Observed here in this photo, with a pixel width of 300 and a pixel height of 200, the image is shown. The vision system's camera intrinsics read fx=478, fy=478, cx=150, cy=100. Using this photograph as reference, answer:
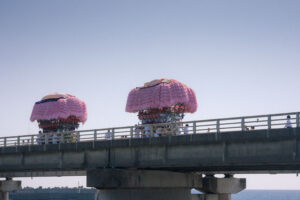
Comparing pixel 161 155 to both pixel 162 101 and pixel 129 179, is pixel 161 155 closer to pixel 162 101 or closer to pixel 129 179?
pixel 129 179

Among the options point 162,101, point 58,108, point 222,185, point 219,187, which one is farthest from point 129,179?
point 58,108

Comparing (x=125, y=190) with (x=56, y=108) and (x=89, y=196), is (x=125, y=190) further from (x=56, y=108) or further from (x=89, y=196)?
(x=89, y=196)

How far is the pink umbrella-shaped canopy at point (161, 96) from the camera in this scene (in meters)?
47.5

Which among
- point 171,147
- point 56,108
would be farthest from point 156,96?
point 171,147

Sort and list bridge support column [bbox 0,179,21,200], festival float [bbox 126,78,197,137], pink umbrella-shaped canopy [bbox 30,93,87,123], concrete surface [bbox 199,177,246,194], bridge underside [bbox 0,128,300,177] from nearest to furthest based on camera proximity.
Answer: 1. bridge underside [bbox 0,128,300,177]
2. concrete surface [bbox 199,177,246,194]
3. festival float [bbox 126,78,197,137]
4. pink umbrella-shaped canopy [bbox 30,93,87,123]
5. bridge support column [bbox 0,179,21,200]

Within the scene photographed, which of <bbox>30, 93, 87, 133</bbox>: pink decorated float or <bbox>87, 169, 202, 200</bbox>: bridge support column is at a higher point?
<bbox>30, 93, 87, 133</bbox>: pink decorated float

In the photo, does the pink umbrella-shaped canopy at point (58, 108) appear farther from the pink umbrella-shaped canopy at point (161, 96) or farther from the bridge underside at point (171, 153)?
the bridge underside at point (171, 153)

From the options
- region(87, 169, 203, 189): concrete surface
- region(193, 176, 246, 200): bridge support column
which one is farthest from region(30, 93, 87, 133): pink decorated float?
region(87, 169, 203, 189): concrete surface

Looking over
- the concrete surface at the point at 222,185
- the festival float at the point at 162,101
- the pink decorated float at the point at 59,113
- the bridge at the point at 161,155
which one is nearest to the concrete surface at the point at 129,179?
the bridge at the point at 161,155

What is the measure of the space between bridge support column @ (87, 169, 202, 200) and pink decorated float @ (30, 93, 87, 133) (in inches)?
928

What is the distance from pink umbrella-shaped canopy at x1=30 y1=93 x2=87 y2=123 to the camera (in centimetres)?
5544

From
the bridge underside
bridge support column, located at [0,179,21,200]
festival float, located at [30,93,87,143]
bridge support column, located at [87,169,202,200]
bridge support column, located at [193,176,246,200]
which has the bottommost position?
bridge support column, located at [0,179,21,200]

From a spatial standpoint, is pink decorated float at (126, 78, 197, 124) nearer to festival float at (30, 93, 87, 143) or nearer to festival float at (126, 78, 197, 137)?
festival float at (126, 78, 197, 137)

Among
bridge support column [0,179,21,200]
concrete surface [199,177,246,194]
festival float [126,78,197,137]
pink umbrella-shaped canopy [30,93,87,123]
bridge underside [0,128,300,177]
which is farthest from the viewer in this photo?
bridge support column [0,179,21,200]
